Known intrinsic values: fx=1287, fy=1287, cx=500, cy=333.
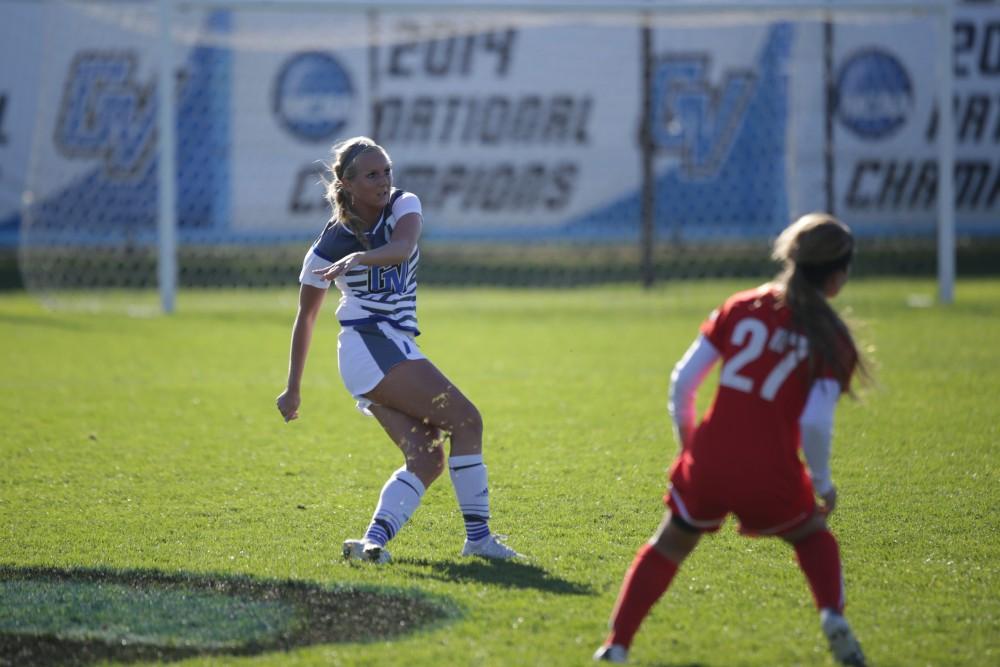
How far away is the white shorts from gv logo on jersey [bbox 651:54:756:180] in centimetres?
1399

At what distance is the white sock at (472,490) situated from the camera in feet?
16.4

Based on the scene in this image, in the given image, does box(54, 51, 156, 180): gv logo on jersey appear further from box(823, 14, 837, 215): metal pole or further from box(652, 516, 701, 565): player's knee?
box(652, 516, 701, 565): player's knee

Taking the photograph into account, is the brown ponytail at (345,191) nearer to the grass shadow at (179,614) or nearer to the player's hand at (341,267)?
the player's hand at (341,267)

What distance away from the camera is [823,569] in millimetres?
3658

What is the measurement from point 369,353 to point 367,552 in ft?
2.49

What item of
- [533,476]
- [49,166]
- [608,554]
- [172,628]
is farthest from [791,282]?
[49,166]

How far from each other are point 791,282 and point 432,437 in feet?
6.23

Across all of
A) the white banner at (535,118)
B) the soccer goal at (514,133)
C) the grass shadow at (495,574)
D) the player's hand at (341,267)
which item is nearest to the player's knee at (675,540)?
the grass shadow at (495,574)

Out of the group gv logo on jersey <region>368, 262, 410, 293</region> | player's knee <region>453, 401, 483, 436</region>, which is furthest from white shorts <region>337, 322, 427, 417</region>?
player's knee <region>453, 401, 483, 436</region>

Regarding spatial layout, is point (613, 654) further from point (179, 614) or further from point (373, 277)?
point (373, 277)

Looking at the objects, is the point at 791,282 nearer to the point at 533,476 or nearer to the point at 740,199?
the point at 533,476

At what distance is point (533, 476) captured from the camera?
21.8 feet

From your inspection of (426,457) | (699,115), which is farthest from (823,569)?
(699,115)

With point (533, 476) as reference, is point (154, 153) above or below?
above
